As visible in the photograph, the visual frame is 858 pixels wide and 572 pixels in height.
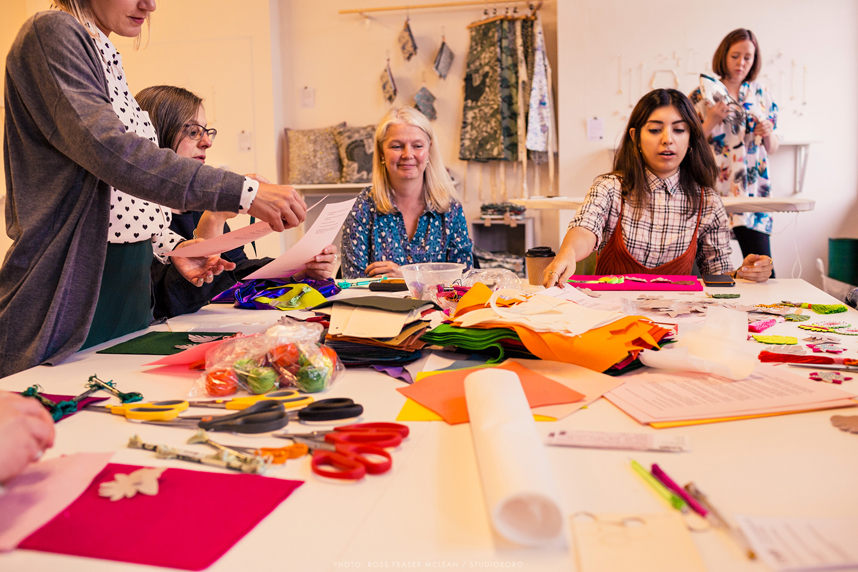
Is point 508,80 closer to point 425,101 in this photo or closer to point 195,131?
point 425,101

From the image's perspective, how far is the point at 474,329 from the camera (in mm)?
1048

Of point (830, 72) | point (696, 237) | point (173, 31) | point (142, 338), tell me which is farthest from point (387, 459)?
point (173, 31)

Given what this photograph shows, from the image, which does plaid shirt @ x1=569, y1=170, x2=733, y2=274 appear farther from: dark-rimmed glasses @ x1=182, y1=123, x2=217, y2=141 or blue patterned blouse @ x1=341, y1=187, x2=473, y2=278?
A: dark-rimmed glasses @ x1=182, y1=123, x2=217, y2=141

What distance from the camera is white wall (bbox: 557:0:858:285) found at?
4.02m

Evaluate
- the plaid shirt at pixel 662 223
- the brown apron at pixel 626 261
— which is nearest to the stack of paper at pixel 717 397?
the brown apron at pixel 626 261

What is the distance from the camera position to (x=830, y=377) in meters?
0.91

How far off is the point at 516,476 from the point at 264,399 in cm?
42

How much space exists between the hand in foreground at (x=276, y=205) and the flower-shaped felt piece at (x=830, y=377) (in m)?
0.89

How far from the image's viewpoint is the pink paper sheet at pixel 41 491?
526 millimetres

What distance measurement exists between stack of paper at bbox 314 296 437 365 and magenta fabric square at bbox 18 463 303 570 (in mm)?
→ 410

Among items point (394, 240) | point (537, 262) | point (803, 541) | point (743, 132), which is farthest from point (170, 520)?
point (743, 132)

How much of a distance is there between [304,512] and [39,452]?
273 millimetres

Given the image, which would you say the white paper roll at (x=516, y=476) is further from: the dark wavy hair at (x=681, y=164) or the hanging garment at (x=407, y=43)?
the hanging garment at (x=407, y=43)

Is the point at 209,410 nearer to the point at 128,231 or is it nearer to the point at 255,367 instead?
the point at 255,367
